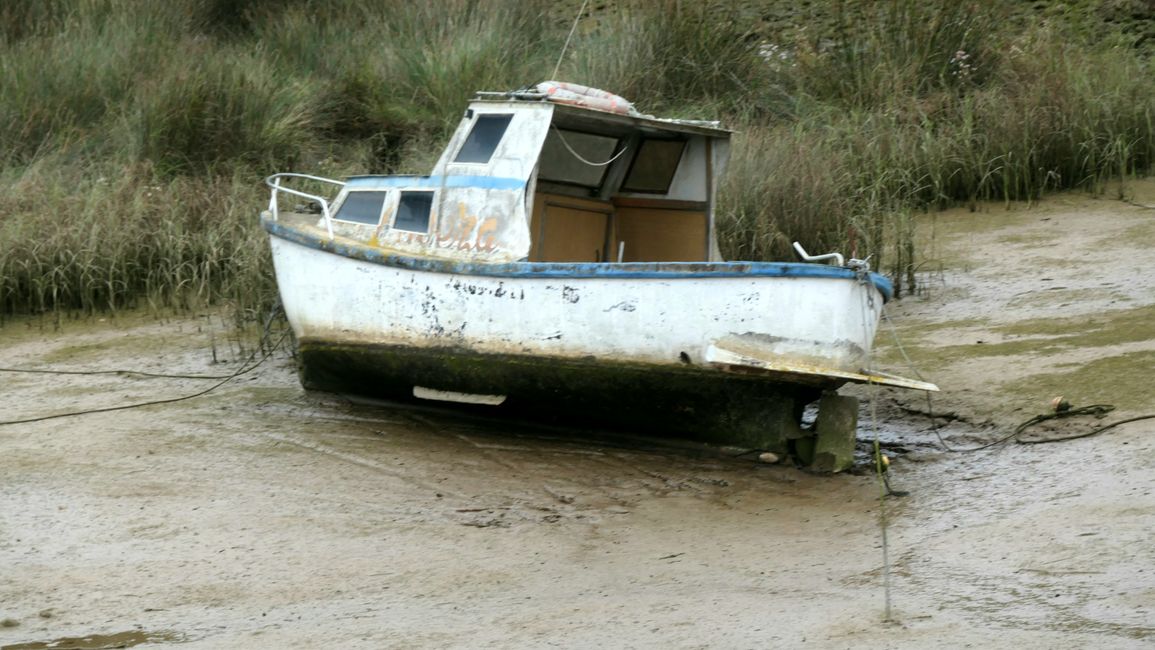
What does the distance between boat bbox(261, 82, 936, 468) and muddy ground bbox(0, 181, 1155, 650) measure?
329 millimetres

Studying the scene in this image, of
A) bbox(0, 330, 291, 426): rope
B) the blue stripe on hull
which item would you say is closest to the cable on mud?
bbox(0, 330, 291, 426): rope

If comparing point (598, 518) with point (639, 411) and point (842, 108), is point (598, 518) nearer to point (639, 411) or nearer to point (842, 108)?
point (639, 411)

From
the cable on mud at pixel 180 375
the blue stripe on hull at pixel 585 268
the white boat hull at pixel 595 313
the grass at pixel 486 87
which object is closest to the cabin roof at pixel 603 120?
the blue stripe on hull at pixel 585 268

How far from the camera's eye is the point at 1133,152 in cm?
1232

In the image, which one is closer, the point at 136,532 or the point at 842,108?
the point at 136,532

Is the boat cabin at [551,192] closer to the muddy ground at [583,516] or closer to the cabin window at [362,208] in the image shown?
the cabin window at [362,208]

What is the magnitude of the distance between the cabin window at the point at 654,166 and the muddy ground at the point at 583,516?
1686 mm

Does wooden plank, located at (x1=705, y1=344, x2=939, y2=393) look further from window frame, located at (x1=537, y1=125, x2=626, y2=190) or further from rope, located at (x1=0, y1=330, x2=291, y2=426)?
rope, located at (x1=0, y1=330, x2=291, y2=426)

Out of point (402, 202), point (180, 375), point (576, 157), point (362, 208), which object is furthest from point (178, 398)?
point (576, 157)

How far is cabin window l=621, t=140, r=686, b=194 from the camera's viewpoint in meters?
9.30

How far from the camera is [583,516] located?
6.95 m

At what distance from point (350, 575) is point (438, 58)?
8874mm

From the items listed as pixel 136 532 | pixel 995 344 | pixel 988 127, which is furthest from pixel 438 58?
pixel 136 532

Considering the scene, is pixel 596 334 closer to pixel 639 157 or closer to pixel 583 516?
pixel 583 516
